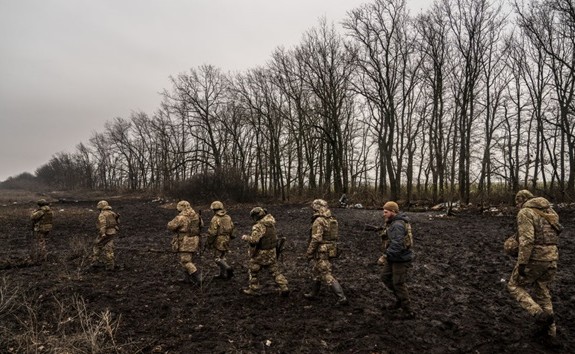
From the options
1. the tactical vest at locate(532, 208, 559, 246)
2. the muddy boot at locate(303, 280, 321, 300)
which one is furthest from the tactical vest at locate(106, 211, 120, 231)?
the tactical vest at locate(532, 208, 559, 246)

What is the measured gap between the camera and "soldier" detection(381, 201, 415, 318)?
678cm

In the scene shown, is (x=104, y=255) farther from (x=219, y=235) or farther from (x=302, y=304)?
(x=302, y=304)

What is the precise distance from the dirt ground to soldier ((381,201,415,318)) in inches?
16.6

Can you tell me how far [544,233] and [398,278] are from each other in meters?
2.32

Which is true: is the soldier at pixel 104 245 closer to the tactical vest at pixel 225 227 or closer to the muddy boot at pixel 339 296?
the tactical vest at pixel 225 227

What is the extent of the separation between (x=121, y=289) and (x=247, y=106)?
108 ft

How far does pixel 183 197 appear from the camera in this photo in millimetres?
35906

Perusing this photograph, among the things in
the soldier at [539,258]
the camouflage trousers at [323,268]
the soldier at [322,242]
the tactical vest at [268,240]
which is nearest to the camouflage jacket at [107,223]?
the tactical vest at [268,240]

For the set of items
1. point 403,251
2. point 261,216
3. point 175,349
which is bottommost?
point 175,349

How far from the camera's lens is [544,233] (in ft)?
19.0

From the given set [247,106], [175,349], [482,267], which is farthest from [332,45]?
[175,349]

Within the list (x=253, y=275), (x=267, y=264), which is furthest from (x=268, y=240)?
(x=253, y=275)

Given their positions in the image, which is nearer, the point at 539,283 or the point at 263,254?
the point at 539,283

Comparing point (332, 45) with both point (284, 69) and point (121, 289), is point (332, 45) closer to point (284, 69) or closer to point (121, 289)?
point (284, 69)
